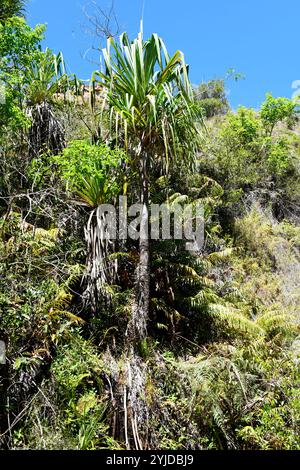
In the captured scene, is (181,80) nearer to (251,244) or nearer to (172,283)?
(172,283)

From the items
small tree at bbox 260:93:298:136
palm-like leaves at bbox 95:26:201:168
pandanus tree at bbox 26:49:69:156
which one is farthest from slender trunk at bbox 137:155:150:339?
small tree at bbox 260:93:298:136

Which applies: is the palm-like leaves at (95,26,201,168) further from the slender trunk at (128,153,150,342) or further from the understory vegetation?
the slender trunk at (128,153,150,342)

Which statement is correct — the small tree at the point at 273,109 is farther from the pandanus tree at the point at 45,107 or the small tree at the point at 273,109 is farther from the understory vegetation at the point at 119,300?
the pandanus tree at the point at 45,107

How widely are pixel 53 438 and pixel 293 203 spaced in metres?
8.81

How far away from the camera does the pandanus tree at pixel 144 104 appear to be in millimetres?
5270

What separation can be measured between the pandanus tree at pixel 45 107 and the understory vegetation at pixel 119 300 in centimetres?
2

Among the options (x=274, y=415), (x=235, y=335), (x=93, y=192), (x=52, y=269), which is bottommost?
(x=274, y=415)

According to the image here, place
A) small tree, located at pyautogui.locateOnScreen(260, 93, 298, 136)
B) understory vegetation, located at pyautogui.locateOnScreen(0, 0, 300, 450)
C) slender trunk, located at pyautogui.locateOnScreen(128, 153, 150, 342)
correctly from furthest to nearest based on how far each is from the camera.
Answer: small tree, located at pyautogui.locateOnScreen(260, 93, 298, 136) → slender trunk, located at pyautogui.locateOnScreen(128, 153, 150, 342) → understory vegetation, located at pyautogui.locateOnScreen(0, 0, 300, 450)

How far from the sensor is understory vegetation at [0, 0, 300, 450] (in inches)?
A: 175

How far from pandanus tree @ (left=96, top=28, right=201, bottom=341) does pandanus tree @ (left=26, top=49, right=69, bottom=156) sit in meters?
1.53

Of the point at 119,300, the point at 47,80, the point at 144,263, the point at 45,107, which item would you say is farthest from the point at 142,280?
the point at 47,80

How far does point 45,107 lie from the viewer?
22.5 feet

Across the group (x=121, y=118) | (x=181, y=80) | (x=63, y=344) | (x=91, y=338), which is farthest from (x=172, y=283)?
(x=181, y=80)

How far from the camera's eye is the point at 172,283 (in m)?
6.12
